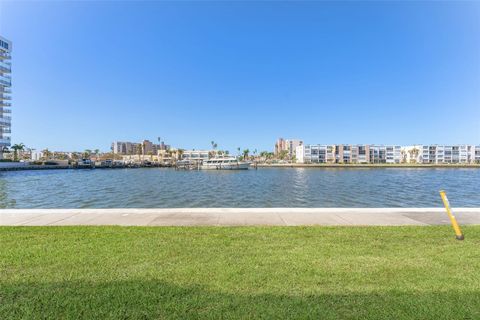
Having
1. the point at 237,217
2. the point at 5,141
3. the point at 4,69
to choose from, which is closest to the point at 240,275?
the point at 237,217

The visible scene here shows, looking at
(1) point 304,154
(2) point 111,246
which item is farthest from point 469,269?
(1) point 304,154

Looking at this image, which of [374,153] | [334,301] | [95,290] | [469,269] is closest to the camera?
[334,301]

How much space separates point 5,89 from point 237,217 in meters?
149

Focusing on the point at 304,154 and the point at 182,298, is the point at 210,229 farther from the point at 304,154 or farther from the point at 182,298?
the point at 304,154

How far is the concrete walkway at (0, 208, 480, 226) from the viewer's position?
8.65 m

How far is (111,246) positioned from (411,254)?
647 cm

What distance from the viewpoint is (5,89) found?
113375 millimetres

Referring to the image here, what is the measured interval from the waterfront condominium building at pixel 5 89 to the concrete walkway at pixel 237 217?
13116 cm

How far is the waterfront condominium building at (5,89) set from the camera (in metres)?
108

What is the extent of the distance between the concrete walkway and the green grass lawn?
5.55 feet

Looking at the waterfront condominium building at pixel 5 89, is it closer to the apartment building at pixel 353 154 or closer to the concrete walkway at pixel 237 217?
the concrete walkway at pixel 237 217

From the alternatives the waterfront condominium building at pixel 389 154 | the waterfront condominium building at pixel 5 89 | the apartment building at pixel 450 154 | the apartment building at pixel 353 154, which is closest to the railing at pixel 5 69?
the waterfront condominium building at pixel 5 89

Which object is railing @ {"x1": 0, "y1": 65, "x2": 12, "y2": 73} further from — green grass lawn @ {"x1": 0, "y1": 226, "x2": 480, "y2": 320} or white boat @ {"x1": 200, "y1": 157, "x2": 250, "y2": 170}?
green grass lawn @ {"x1": 0, "y1": 226, "x2": 480, "y2": 320}

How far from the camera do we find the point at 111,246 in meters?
5.90
